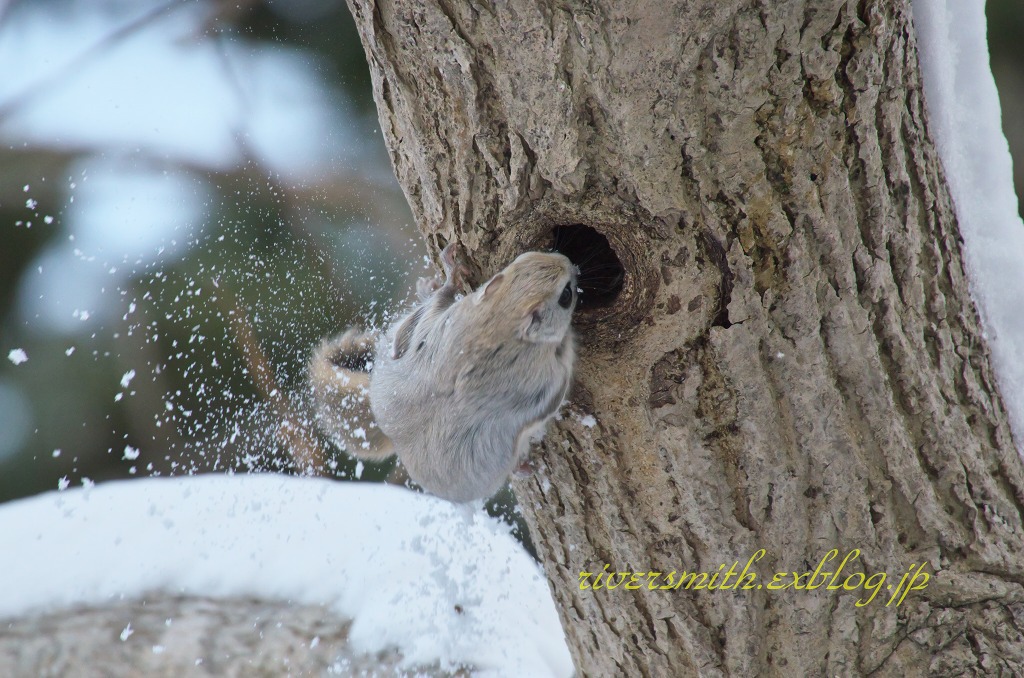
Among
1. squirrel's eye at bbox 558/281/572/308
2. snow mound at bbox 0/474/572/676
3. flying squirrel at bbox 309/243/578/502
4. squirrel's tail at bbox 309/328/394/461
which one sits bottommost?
snow mound at bbox 0/474/572/676

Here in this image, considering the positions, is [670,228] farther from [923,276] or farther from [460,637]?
[460,637]

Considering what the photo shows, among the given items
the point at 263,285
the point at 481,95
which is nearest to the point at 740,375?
the point at 481,95

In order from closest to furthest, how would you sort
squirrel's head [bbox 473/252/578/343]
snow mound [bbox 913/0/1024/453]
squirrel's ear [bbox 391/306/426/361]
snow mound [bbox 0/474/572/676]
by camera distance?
snow mound [bbox 913/0/1024/453], squirrel's head [bbox 473/252/578/343], squirrel's ear [bbox 391/306/426/361], snow mound [bbox 0/474/572/676]

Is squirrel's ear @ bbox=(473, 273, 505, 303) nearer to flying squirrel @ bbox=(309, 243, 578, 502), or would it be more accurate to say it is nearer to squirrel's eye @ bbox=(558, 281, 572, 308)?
flying squirrel @ bbox=(309, 243, 578, 502)

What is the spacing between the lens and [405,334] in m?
1.41

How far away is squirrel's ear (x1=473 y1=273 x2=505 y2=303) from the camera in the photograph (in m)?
1.09

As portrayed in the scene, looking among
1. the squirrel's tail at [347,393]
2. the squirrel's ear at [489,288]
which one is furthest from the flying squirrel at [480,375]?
the squirrel's tail at [347,393]

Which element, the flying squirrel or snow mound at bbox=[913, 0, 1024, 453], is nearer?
snow mound at bbox=[913, 0, 1024, 453]

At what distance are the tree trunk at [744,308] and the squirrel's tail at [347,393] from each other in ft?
2.34

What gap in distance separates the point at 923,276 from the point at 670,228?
374 millimetres

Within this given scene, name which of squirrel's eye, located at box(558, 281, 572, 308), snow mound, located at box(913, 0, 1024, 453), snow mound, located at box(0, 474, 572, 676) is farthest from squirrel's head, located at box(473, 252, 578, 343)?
snow mound, located at box(0, 474, 572, 676)

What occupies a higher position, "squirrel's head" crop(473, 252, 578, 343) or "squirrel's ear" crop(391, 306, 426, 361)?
"squirrel's head" crop(473, 252, 578, 343)

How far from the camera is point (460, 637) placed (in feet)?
6.67

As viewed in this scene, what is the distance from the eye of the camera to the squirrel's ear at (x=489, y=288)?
1.09m
